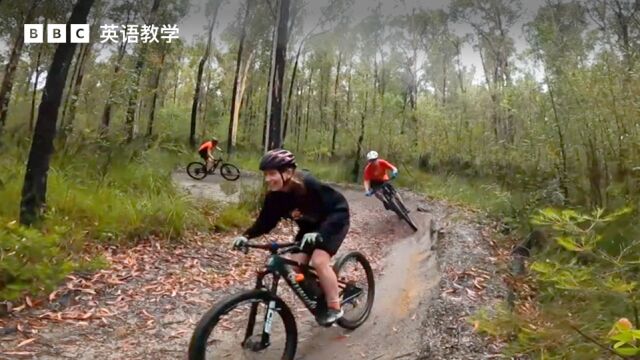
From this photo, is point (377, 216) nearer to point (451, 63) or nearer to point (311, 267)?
point (311, 267)

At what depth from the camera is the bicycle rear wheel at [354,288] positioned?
4.82 m

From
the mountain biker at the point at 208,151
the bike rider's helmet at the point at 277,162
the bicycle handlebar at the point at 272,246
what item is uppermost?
the mountain biker at the point at 208,151

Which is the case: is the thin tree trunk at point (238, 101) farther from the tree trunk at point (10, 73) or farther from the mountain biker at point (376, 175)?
the mountain biker at point (376, 175)

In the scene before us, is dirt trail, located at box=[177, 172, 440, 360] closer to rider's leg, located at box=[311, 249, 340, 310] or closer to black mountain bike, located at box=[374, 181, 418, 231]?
rider's leg, located at box=[311, 249, 340, 310]

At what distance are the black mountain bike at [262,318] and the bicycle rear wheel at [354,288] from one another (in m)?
0.50

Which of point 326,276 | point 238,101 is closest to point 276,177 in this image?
point 326,276

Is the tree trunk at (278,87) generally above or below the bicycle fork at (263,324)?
above

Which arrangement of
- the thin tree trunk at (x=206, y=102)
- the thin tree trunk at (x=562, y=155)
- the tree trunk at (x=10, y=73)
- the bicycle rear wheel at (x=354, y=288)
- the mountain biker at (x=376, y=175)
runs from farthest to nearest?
the thin tree trunk at (x=206, y=102)
the tree trunk at (x=10, y=73)
the mountain biker at (x=376, y=175)
the thin tree trunk at (x=562, y=155)
the bicycle rear wheel at (x=354, y=288)

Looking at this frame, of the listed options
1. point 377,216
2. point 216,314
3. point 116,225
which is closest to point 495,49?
point 377,216

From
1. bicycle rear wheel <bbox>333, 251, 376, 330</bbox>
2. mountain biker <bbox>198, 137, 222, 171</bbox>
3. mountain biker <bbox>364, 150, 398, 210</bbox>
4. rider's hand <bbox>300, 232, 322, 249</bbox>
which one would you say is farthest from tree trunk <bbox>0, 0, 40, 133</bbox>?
rider's hand <bbox>300, 232, 322, 249</bbox>

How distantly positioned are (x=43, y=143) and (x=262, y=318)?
4314mm

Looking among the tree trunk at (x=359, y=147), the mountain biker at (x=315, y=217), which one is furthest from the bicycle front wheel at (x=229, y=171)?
the mountain biker at (x=315, y=217)

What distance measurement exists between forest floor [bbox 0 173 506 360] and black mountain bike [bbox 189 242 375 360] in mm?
447

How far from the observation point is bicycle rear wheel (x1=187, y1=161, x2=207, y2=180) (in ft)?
59.2
